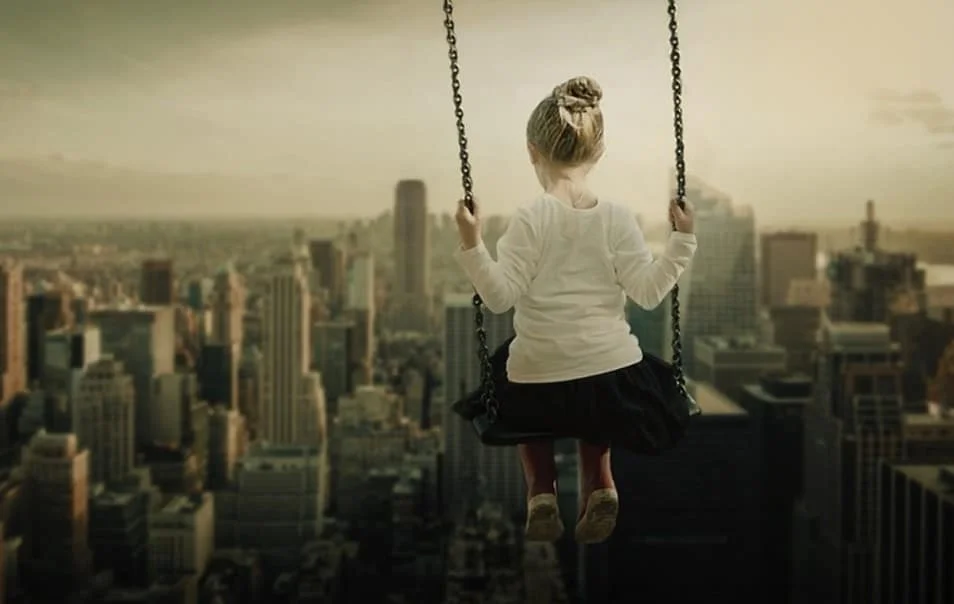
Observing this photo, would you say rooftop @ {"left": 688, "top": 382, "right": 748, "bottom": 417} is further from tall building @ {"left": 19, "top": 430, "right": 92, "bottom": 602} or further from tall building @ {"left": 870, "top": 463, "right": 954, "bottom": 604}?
tall building @ {"left": 19, "top": 430, "right": 92, "bottom": 602}

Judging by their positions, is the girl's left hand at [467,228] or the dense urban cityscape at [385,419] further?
the dense urban cityscape at [385,419]

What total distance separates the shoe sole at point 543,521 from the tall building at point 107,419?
2916 millimetres

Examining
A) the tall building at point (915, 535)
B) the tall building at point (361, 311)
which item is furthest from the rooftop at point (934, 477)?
the tall building at point (361, 311)

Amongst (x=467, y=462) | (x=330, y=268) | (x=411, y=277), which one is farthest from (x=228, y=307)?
(x=467, y=462)

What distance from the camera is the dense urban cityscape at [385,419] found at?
3775 mm

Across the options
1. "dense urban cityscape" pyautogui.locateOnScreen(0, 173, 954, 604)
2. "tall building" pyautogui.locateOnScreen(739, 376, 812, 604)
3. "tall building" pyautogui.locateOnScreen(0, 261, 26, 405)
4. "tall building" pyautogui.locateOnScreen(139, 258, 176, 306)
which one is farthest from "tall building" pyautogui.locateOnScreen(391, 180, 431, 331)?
"tall building" pyautogui.locateOnScreen(0, 261, 26, 405)

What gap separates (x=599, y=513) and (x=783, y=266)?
9.28 ft

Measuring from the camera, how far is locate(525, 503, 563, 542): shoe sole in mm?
1344

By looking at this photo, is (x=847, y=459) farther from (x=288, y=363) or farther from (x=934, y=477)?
(x=288, y=363)

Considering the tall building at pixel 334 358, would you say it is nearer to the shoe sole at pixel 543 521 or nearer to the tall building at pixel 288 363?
the tall building at pixel 288 363

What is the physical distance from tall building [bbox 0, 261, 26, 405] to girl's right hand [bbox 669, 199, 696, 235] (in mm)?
3235

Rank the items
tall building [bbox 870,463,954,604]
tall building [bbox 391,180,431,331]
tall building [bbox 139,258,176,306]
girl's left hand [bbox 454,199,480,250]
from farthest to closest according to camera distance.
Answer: tall building [bbox 139,258,176,306] → tall building [bbox 391,180,431,331] → tall building [bbox 870,463,954,604] → girl's left hand [bbox 454,199,480,250]

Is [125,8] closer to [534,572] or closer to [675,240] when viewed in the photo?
[534,572]

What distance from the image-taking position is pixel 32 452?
3.89 meters
